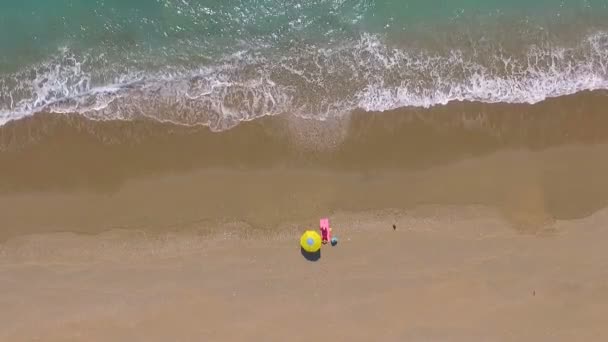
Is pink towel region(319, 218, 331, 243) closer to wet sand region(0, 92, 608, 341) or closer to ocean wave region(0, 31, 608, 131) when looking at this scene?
wet sand region(0, 92, 608, 341)

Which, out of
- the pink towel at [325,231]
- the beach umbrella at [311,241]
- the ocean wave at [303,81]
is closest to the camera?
the beach umbrella at [311,241]

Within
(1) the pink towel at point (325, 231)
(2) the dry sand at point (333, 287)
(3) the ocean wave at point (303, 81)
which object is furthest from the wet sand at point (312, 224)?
(3) the ocean wave at point (303, 81)

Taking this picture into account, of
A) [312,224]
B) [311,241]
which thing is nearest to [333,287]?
[311,241]

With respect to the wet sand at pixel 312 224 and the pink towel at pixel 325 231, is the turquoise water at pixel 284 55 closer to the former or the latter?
the wet sand at pixel 312 224

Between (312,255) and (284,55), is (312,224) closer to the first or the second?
(312,255)

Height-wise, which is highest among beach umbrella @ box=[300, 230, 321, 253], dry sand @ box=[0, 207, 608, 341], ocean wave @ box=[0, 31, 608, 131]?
ocean wave @ box=[0, 31, 608, 131]

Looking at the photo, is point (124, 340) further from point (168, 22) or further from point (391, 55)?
point (391, 55)

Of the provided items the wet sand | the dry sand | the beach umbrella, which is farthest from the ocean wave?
the dry sand
